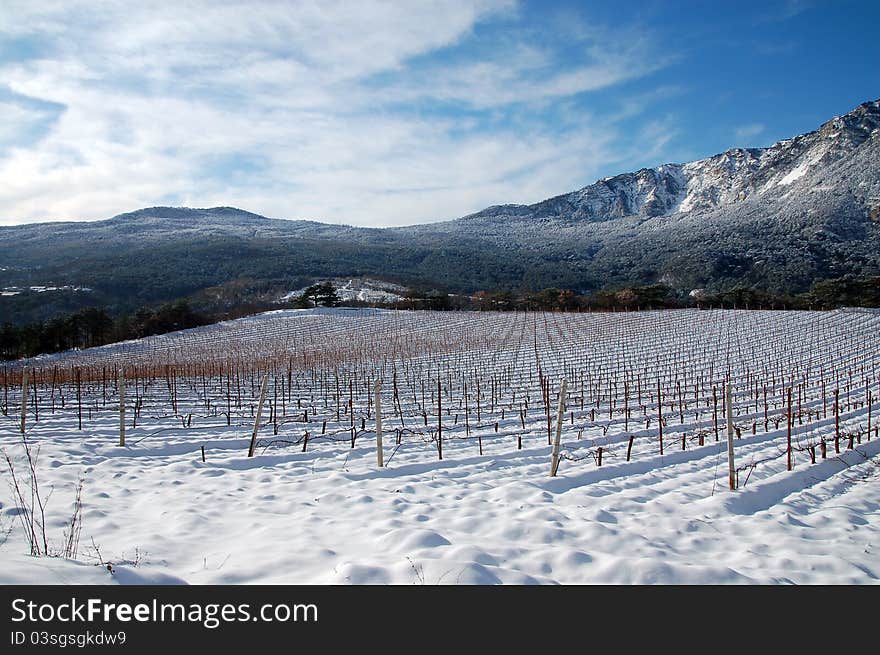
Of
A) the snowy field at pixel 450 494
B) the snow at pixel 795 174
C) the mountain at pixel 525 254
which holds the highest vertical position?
the snow at pixel 795 174

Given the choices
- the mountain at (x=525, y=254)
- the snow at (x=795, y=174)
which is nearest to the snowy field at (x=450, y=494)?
the mountain at (x=525, y=254)

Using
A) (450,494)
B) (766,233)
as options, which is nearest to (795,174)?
(766,233)

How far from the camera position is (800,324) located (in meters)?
33.0

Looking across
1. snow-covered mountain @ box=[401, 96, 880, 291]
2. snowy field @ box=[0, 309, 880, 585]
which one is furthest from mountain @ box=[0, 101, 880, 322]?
snowy field @ box=[0, 309, 880, 585]

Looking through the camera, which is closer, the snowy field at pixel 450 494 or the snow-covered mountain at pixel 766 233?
the snowy field at pixel 450 494

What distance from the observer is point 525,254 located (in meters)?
128

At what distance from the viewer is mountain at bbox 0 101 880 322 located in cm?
7812

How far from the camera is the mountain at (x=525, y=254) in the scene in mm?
78125

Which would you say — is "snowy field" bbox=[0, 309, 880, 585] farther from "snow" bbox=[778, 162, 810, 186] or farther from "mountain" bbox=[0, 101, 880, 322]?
"snow" bbox=[778, 162, 810, 186]

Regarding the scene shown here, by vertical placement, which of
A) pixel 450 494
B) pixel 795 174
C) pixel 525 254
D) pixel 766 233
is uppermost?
pixel 795 174

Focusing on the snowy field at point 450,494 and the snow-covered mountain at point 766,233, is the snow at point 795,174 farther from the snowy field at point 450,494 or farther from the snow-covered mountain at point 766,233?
the snowy field at point 450,494

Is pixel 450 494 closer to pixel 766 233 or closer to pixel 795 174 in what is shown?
pixel 766 233
